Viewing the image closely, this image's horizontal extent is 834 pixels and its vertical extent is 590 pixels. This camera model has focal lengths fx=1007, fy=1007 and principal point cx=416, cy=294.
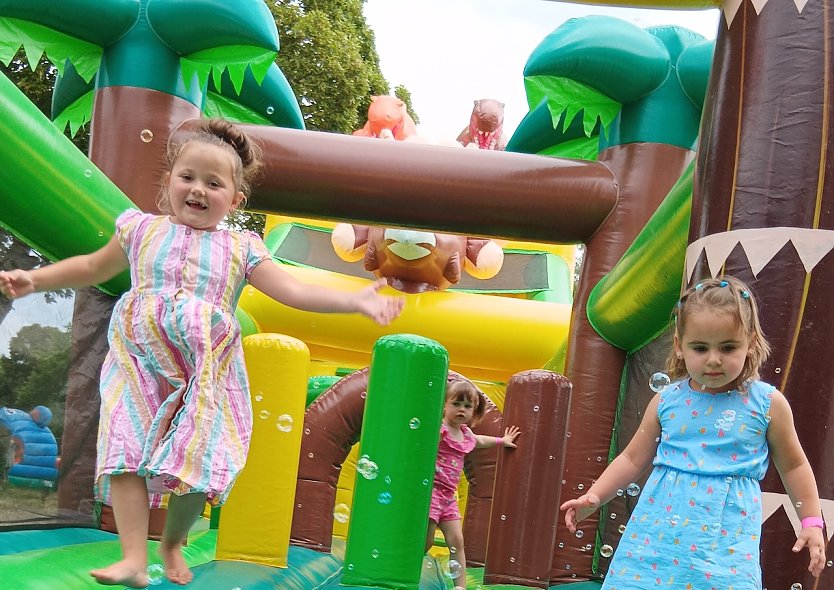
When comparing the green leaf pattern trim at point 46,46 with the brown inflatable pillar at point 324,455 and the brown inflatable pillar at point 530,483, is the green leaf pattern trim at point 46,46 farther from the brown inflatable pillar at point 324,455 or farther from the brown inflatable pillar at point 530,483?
the brown inflatable pillar at point 530,483

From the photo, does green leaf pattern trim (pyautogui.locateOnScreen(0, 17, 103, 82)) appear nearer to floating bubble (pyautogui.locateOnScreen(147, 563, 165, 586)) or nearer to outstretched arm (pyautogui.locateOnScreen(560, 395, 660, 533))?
floating bubble (pyautogui.locateOnScreen(147, 563, 165, 586))

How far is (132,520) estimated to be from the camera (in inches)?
76.2

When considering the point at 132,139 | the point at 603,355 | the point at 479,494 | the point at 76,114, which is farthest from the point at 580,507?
the point at 76,114

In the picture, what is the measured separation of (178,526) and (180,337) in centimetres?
40

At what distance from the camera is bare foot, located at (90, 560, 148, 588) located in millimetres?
1812

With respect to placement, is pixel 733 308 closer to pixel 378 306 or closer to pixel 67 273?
pixel 378 306

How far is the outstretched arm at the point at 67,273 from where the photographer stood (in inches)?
73.5

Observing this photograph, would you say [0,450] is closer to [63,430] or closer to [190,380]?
[63,430]

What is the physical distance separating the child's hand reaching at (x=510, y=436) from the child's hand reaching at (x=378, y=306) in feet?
6.94

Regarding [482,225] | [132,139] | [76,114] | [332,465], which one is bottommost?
[332,465]

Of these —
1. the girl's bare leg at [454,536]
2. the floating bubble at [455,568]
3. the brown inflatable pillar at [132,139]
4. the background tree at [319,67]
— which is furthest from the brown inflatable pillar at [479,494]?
the background tree at [319,67]

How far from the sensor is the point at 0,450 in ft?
8.59

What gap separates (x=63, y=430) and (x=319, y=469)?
64.0 inches

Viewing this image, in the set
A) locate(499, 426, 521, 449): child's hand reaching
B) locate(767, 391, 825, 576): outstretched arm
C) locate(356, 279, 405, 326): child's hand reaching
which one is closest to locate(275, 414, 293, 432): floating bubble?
locate(499, 426, 521, 449): child's hand reaching
